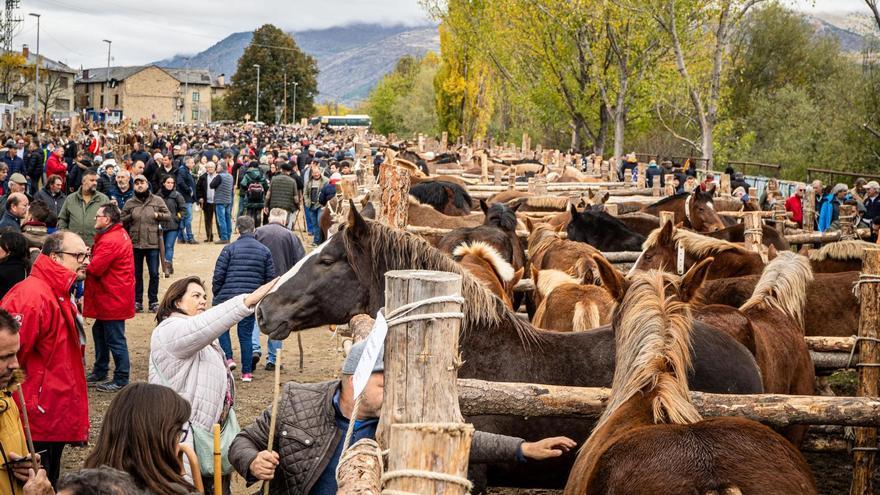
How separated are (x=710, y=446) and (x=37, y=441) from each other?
12.7 ft

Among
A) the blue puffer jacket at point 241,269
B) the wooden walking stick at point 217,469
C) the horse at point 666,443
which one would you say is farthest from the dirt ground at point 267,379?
the wooden walking stick at point 217,469

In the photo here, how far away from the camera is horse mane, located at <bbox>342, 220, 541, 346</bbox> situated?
15.0ft

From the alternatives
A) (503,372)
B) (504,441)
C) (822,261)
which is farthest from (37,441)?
(822,261)

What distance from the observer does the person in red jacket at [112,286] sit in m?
8.60

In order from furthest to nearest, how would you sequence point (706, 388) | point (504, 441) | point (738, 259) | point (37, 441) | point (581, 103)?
point (581, 103), point (738, 259), point (37, 441), point (706, 388), point (504, 441)

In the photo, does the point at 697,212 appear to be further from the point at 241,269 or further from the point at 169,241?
the point at 169,241

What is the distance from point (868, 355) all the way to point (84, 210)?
866cm

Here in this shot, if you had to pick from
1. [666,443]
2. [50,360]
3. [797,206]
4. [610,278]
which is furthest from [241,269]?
[797,206]

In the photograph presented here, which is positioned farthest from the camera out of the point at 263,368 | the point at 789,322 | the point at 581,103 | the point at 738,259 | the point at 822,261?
the point at 581,103

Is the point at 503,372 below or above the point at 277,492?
above

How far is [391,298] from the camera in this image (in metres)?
2.86

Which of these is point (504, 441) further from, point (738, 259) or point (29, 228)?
point (29, 228)

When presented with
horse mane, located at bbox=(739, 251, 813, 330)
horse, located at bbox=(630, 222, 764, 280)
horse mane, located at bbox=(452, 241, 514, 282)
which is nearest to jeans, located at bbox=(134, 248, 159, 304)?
horse mane, located at bbox=(452, 241, 514, 282)

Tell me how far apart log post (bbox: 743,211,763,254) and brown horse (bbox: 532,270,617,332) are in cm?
309
